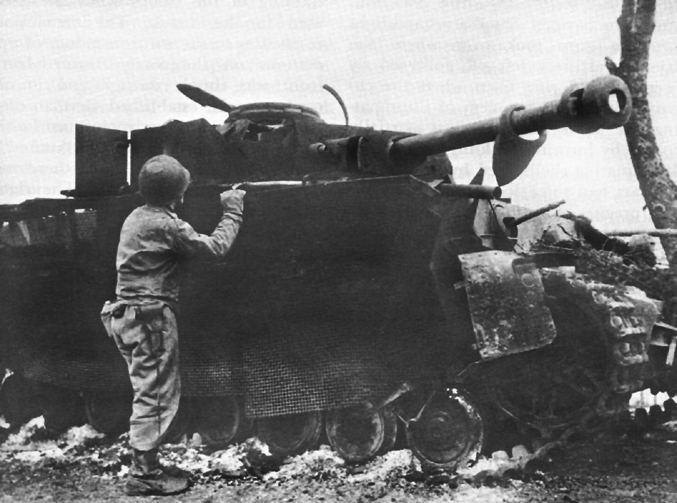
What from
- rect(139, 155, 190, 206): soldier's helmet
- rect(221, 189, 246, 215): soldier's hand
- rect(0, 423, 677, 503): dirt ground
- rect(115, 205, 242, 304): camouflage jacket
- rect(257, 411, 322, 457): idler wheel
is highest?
rect(139, 155, 190, 206): soldier's helmet

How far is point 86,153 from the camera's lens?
716cm

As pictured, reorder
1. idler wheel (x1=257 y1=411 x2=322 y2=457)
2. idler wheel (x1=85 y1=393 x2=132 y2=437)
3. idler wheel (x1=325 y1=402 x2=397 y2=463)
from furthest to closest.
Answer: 1. idler wheel (x1=85 y1=393 x2=132 y2=437)
2. idler wheel (x1=257 y1=411 x2=322 y2=457)
3. idler wheel (x1=325 y1=402 x2=397 y2=463)

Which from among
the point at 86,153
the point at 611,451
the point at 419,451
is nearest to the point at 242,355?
the point at 419,451

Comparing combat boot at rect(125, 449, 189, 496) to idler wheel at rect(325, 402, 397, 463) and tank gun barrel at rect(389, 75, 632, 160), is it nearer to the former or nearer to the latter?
idler wheel at rect(325, 402, 397, 463)

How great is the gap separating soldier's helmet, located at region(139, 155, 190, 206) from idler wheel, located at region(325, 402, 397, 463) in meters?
2.33

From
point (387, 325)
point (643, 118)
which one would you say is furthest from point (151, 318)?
point (643, 118)

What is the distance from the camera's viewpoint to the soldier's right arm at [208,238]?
18.1ft

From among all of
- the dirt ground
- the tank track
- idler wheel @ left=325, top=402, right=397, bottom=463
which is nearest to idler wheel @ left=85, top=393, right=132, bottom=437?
the dirt ground

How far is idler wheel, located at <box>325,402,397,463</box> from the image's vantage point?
6.61m

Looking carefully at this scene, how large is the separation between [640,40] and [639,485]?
312 inches

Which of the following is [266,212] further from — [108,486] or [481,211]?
[108,486]

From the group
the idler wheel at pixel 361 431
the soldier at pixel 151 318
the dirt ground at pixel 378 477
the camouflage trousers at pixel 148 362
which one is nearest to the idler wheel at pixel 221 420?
the dirt ground at pixel 378 477

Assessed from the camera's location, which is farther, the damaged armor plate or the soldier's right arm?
the damaged armor plate

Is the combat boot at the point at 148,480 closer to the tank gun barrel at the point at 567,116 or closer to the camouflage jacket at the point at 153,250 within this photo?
the camouflage jacket at the point at 153,250
